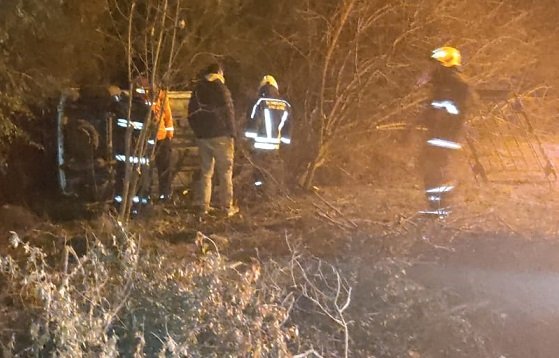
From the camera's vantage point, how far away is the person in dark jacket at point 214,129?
7793mm

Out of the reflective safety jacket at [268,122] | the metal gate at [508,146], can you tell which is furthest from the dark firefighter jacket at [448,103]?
the metal gate at [508,146]

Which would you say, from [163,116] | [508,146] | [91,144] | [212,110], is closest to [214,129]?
[212,110]

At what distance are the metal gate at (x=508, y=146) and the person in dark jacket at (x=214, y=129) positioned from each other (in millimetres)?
3203

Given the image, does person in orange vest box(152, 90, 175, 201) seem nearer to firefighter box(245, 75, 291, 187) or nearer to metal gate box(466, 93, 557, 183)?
firefighter box(245, 75, 291, 187)

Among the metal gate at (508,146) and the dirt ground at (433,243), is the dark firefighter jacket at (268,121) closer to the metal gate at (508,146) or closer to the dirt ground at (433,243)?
the dirt ground at (433,243)

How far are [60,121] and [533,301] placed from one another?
568 cm

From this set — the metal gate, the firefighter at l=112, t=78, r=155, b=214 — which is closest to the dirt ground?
the firefighter at l=112, t=78, r=155, b=214

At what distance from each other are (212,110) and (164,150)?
3.18 ft

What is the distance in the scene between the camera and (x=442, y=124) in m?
7.66

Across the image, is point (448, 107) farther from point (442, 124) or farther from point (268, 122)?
point (268, 122)

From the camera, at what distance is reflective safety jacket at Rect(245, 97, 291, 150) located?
8164 mm

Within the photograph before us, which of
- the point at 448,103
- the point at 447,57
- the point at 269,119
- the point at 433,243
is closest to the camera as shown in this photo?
the point at 433,243

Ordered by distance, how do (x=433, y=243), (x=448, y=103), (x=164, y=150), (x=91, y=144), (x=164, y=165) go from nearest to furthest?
(x=433, y=243) → (x=448, y=103) → (x=164, y=150) → (x=164, y=165) → (x=91, y=144)

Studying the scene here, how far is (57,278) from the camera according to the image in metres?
4.16
